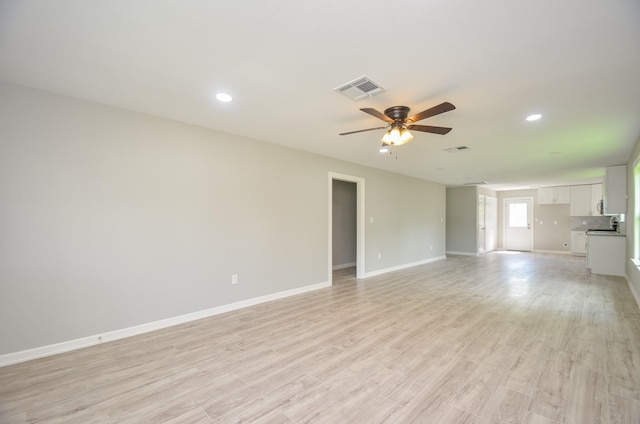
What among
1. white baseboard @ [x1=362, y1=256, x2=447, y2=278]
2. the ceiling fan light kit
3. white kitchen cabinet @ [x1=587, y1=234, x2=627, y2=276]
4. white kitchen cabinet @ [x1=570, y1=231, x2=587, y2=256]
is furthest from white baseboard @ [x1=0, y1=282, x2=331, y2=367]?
white kitchen cabinet @ [x1=570, y1=231, x2=587, y2=256]

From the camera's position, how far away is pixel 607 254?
21.1ft

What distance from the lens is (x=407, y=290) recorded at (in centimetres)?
512

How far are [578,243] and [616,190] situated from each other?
14.4 ft

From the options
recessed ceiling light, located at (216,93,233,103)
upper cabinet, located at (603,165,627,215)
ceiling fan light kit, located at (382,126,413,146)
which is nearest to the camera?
recessed ceiling light, located at (216,93,233,103)

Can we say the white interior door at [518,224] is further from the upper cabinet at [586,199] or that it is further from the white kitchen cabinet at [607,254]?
the white kitchen cabinet at [607,254]

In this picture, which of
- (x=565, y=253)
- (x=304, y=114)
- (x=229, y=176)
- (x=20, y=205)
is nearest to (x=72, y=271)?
(x=20, y=205)

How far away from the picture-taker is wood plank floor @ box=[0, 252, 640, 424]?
188 centimetres

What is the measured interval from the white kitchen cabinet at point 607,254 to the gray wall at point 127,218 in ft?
23.2

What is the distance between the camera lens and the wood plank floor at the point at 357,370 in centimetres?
188

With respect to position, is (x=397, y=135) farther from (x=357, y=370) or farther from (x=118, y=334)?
(x=118, y=334)

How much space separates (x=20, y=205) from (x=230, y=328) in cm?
238

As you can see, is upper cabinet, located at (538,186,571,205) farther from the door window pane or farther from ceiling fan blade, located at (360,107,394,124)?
ceiling fan blade, located at (360,107,394,124)

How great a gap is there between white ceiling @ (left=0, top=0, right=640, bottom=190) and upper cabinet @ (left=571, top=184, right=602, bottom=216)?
7453 mm

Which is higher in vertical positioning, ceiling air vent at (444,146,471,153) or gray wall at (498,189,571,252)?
ceiling air vent at (444,146,471,153)
